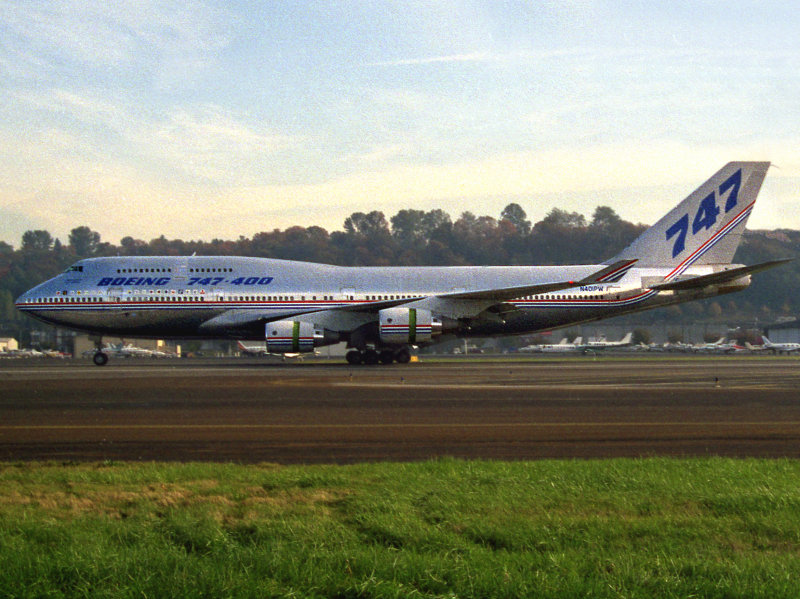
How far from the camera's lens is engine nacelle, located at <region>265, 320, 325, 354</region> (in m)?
36.6

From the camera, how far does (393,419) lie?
638 inches

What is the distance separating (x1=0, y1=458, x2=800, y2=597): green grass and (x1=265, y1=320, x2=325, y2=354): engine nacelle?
26229 millimetres

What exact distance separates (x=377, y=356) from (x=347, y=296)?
3085 millimetres

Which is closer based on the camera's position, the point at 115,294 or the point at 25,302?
the point at 115,294

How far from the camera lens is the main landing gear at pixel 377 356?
3878 centimetres

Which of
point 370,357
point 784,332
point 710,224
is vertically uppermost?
point 710,224

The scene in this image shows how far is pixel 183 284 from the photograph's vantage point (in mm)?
39312

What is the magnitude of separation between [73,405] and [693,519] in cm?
1525

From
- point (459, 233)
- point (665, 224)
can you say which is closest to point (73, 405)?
point (665, 224)

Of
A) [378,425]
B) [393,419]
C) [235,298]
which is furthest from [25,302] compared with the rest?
[378,425]

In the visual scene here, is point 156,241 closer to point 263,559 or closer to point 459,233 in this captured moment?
point 459,233

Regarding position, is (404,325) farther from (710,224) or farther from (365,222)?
(365,222)

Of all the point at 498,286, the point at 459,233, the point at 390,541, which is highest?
the point at 459,233

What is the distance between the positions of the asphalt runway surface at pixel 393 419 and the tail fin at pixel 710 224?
14.8 meters
